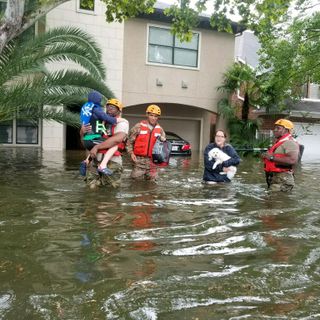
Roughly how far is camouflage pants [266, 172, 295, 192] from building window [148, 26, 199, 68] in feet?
46.1

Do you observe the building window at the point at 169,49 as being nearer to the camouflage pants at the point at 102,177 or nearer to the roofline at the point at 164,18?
the roofline at the point at 164,18

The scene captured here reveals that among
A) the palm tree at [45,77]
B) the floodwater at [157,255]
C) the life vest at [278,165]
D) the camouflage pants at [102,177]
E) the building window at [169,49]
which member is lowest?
the floodwater at [157,255]

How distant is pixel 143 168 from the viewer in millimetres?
9117

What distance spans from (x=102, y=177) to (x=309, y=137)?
20.0 metres

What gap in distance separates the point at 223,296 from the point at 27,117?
894 cm

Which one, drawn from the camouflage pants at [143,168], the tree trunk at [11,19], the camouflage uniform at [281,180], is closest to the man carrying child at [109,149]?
the camouflage pants at [143,168]

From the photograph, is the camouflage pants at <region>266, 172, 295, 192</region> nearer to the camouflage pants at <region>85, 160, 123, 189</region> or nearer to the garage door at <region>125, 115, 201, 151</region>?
the camouflage pants at <region>85, 160, 123, 189</region>

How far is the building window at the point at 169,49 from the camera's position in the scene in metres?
21.5

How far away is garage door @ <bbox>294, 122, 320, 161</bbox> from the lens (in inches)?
1003

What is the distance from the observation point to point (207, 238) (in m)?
5.08

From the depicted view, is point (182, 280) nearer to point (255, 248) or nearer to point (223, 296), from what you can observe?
point (223, 296)

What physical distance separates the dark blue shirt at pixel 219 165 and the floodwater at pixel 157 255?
80 centimetres

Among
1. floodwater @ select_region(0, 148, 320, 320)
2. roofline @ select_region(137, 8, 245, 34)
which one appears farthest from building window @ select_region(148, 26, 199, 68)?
floodwater @ select_region(0, 148, 320, 320)

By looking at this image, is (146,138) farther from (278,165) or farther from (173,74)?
(173,74)
